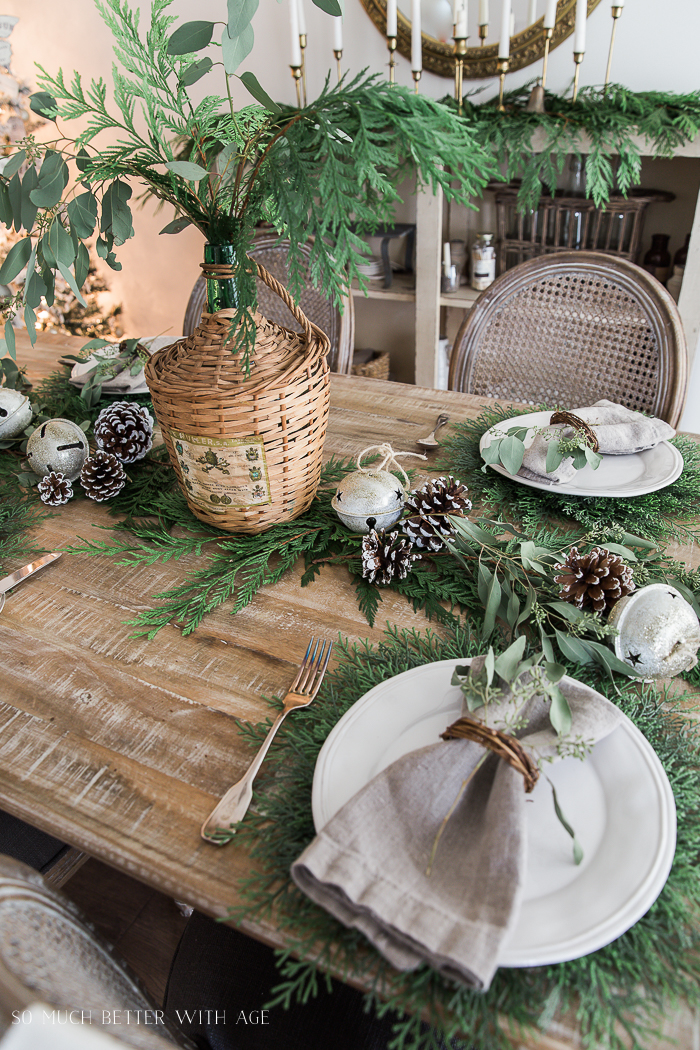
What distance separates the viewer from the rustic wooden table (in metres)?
0.49

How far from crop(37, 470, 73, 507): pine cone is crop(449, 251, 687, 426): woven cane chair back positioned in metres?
0.75

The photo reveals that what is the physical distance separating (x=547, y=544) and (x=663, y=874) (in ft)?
1.29

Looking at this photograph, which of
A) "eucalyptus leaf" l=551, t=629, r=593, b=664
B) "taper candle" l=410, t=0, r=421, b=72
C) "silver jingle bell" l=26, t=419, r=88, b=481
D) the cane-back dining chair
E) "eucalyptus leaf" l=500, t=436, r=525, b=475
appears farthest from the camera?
"taper candle" l=410, t=0, r=421, b=72

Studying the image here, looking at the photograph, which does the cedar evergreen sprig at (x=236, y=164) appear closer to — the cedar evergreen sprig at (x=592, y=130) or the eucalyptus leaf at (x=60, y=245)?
the eucalyptus leaf at (x=60, y=245)

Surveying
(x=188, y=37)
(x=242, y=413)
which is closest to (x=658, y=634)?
(x=242, y=413)

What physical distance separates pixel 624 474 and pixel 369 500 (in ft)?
1.20

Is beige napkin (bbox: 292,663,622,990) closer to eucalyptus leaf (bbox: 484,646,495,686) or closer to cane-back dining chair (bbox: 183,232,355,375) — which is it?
eucalyptus leaf (bbox: 484,646,495,686)

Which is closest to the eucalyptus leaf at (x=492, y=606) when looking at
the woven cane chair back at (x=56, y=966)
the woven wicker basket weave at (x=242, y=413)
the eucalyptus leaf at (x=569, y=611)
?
the eucalyptus leaf at (x=569, y=611)

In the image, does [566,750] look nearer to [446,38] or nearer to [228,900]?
[228,900]

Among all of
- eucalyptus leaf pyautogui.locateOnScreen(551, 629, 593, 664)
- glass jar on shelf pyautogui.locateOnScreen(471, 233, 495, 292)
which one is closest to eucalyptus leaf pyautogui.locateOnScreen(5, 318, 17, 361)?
eucalyptus leaf pyautogui.locateOnScreen(551, 629, 593, 664)

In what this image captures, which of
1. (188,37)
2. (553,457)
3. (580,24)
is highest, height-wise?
(580,24)

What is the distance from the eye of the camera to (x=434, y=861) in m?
0.44

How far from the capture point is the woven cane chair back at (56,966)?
320 mm

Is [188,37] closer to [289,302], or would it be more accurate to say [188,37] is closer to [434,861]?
[289,302]
